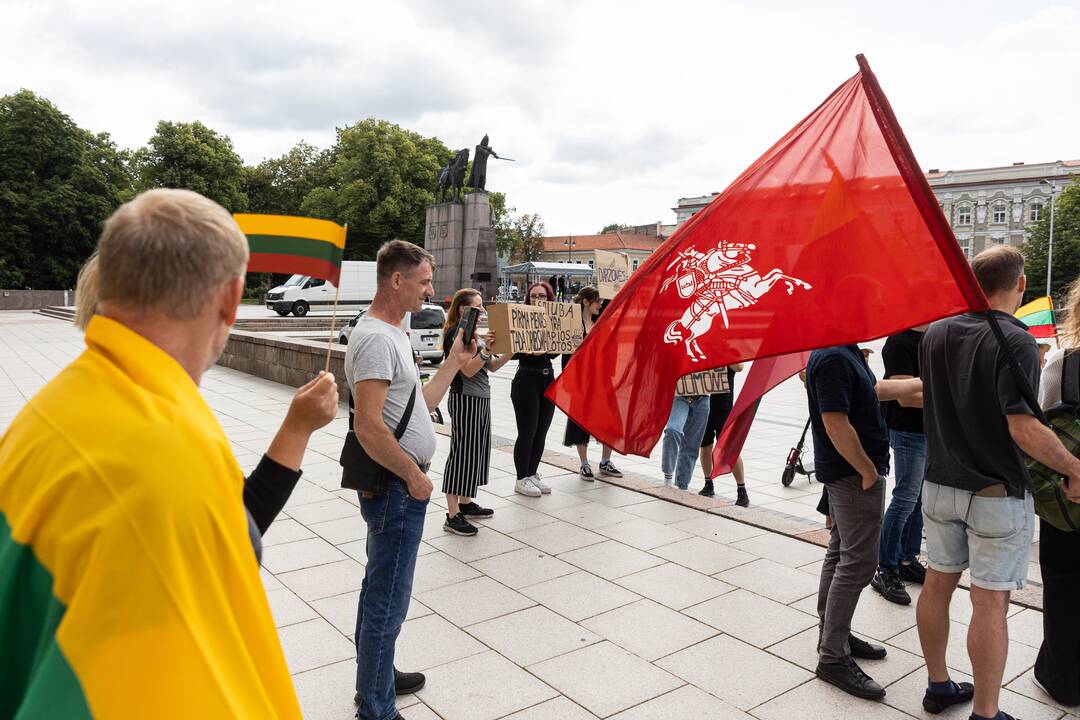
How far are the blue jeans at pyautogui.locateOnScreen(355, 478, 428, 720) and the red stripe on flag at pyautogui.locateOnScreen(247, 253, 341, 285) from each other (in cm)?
93

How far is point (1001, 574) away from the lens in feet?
10.2

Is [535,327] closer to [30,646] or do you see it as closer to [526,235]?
[30,646]

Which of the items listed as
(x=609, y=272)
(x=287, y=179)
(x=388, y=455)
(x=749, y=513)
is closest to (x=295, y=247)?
(x=388, y=455)

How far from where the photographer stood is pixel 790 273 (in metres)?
3.25

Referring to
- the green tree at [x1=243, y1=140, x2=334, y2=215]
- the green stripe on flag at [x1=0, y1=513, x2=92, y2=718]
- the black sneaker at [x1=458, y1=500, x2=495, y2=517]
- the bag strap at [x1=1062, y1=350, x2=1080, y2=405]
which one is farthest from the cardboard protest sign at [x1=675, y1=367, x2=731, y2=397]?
the green tree at [x1=243, y1=140, x2=334, y2=215]

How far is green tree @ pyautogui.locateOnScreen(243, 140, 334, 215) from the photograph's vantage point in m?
60.8

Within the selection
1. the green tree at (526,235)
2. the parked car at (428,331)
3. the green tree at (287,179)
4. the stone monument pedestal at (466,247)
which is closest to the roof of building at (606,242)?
the green tree at (526,235)

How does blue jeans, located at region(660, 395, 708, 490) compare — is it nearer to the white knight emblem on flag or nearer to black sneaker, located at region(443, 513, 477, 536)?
black sneaker, located at region(443, 513, 477, 536)

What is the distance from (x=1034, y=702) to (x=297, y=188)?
63569 mm

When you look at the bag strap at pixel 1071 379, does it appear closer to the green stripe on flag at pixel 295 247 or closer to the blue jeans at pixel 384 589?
the blue jeans at pixel 384 589

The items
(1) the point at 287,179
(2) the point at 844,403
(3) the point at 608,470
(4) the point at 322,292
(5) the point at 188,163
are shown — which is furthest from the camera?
(1) the point at 287,179

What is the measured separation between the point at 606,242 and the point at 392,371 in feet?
317

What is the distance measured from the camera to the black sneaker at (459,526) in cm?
Result: 587

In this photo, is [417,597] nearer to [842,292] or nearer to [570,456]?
[842,292]
